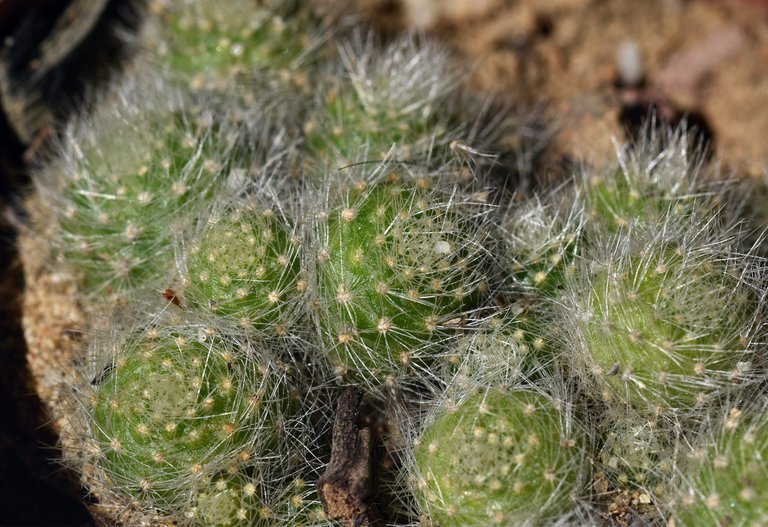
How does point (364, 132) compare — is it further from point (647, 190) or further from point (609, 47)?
point (609, 47)

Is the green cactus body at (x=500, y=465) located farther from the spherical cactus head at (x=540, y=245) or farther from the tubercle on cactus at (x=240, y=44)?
the tubercle on cactus at (x=240, y=44)

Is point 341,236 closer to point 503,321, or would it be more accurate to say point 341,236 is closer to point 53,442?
point 503,321

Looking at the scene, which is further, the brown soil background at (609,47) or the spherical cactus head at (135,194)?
the brown soil background at (609,47)

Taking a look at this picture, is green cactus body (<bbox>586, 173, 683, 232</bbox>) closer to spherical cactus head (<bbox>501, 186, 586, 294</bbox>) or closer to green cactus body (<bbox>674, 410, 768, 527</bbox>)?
spherical cactus head (<bbox>501, 186, 586, 294</bbox>)

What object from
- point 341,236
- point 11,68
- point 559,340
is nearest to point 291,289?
point 341,236

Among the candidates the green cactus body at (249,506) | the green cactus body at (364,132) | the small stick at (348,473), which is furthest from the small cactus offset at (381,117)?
the green cactus body at (249,506)

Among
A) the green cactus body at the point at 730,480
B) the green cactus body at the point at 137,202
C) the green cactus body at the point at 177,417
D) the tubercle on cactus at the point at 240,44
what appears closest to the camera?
the green cactus body at the point at 730,480
